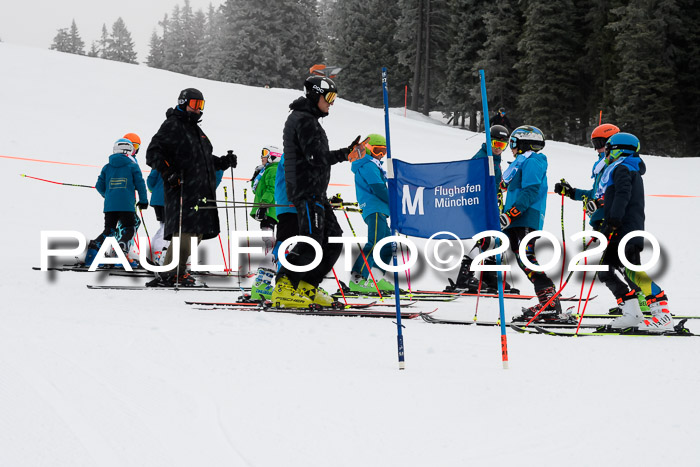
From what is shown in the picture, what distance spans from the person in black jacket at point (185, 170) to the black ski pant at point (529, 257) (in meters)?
3.07

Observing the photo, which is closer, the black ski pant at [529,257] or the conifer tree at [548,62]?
the black ski pant at [529,257]

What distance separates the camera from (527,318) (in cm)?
661

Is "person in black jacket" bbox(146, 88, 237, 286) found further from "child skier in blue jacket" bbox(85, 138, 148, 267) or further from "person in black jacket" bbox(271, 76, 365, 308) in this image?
"child skier in blue jacket" bbox(85, 138, 148, 267)

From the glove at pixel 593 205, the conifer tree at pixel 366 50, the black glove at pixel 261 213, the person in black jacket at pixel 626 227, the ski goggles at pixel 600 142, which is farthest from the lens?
the conifer tree at pixel 366 50

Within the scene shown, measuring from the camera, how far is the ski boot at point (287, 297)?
21.9 ft

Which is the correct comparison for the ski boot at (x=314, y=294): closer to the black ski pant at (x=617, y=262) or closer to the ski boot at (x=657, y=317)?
the black ski pant at (x=617, y=262)

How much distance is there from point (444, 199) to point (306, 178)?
1711mm

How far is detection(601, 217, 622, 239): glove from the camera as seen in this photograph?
602 centimetres

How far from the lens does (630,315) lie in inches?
239

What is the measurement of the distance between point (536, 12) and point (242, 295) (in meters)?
30.8

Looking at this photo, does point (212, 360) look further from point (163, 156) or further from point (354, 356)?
point (163, 156)

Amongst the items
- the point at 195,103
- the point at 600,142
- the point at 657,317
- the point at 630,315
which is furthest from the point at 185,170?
the point at 657,317

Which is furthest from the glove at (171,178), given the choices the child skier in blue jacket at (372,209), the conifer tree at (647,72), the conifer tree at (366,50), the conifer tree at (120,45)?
the conifer tree at (120,45)

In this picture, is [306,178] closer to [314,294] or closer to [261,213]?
[314,294]
